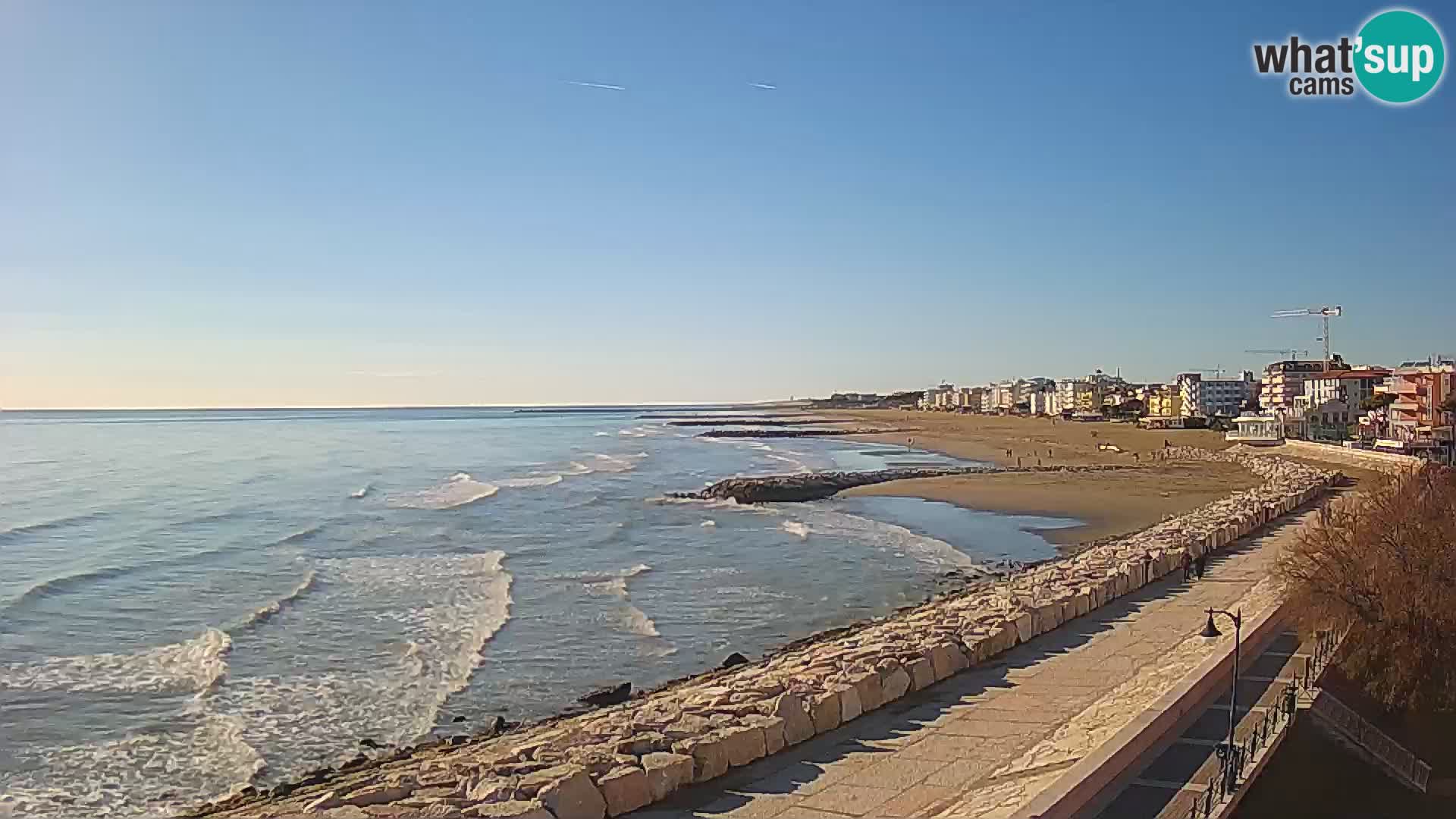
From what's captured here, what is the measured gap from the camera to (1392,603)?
1396cm

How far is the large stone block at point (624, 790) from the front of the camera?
980cm

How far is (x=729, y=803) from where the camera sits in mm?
10102

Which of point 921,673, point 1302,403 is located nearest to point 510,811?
point 921,673

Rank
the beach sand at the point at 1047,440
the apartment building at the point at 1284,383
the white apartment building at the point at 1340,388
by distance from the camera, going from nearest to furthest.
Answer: the beach sand at the point at 1047,440 → the white apartment building at the point at 1340,388 → the apartment building at the point at 1284,383

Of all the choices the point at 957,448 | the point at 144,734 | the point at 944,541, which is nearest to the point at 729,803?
the point at 144,734

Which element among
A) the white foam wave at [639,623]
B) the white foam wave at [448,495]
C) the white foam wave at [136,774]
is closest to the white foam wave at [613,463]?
the white foam wave at [448,495]

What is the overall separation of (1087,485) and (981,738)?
121 ft

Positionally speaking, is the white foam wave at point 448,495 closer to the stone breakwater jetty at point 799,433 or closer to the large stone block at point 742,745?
the large stone block at point 742,745

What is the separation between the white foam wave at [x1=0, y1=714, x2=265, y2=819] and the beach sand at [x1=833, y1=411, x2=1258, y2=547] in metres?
22.5

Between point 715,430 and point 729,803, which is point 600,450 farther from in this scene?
point 729,803

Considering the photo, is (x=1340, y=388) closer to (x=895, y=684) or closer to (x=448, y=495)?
(x=448, y=495)

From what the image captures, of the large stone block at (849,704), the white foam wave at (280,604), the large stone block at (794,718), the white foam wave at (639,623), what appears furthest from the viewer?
the white foam wave at (280,604)

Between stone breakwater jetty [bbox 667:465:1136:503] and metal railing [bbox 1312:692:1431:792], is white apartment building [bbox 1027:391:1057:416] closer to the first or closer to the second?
stone breakwater jetty [bbox 667:465:1136:503]

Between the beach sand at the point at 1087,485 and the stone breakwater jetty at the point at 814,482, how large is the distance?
1.35 meters
